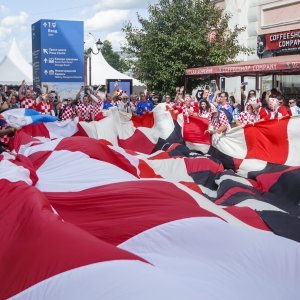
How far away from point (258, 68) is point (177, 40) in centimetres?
350

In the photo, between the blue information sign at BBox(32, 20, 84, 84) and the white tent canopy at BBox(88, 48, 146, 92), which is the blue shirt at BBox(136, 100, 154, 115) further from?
the white tent canopy at BBox(88, 48, 146, 92)

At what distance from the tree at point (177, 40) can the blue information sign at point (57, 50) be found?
4.06 m

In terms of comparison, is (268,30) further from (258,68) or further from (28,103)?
(28,103)

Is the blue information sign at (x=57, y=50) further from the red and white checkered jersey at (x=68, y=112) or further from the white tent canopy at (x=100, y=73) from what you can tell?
the white tent canopy at (x=100, y=73)

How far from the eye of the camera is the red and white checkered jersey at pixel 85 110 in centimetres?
1200

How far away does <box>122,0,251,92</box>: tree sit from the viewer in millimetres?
16953

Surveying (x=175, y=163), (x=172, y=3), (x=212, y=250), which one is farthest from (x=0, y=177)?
(x=172, y=3)

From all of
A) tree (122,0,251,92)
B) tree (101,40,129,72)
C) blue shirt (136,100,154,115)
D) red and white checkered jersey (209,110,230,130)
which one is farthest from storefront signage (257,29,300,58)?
tree (101,40,129,72)

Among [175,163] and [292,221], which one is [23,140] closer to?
[175,163]

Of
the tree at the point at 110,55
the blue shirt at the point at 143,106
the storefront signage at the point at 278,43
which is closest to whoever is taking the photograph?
the blue shirt at the point at 143,106

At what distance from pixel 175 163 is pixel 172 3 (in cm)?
1189

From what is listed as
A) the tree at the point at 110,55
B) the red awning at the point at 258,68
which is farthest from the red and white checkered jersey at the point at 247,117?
the tree at the point at 110,55

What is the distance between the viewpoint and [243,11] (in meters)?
21.7

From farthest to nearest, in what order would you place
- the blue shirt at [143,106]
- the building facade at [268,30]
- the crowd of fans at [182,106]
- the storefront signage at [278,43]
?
the building facade at [268,30] < the storefront signage at [278,43] < the blue shirt at [143,106] < the crowd of fans at [182,106]
